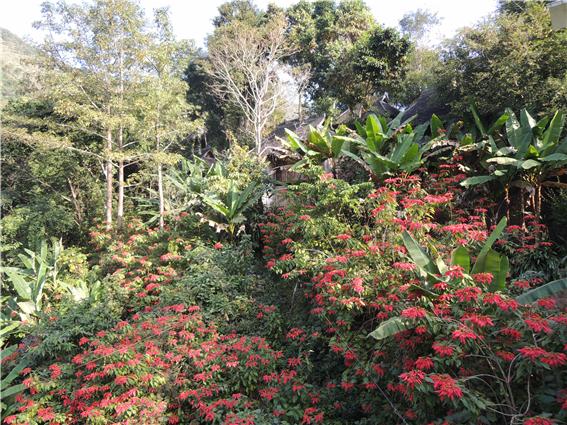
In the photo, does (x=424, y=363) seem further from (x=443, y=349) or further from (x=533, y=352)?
(x=533, y=352)

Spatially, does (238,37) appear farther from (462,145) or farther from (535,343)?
(535,343)

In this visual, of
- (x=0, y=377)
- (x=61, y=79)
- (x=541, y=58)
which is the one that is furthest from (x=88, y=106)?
(x=541, y=58)

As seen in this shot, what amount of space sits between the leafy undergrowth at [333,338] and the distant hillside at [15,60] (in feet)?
17.4

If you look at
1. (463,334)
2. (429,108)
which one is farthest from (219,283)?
(429,108)

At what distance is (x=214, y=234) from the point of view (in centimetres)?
731

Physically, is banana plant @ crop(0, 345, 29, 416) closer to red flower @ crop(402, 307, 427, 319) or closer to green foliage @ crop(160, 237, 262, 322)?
green foliage @ crop(160, 237, 262, 322)

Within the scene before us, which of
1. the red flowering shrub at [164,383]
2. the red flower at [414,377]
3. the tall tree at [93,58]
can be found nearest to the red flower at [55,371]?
the red flowering shrub at [164,383]

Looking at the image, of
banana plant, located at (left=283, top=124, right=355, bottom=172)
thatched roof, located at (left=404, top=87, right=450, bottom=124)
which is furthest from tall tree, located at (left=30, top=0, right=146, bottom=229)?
thatched roof, located at (left=404, top=87, right=450, bottom=124)

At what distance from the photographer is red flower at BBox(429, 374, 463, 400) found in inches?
85.8

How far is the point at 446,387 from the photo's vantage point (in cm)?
220

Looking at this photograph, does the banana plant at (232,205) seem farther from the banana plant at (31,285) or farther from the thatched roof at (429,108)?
the thatched roof at (429,108)

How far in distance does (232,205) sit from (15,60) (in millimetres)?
8411

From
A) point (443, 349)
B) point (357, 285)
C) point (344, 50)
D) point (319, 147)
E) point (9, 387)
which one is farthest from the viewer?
point (344, 50)

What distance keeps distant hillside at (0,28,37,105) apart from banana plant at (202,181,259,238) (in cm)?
433
